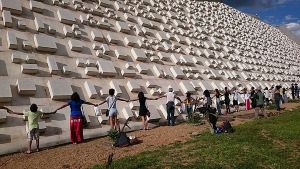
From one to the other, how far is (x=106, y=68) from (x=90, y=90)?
1667mm

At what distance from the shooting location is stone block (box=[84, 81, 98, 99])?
13406mm

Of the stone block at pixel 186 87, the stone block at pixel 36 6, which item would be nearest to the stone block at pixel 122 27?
the stone block at pixel 186 87

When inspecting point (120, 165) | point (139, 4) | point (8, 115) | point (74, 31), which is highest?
point (139, 4)

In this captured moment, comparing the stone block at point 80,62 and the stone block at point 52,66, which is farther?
the stone block at point 80,62

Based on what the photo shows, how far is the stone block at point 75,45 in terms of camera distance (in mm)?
14498

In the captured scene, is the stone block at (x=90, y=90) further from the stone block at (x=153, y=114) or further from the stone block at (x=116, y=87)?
the stone block at (x=153, y=114)

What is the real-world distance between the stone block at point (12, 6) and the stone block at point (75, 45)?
2.05 meters

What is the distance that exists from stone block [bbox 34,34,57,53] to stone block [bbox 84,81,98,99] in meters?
1.65

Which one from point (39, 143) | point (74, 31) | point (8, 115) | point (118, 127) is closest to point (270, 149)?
point (118, 127)

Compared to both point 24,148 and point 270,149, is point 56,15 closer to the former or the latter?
point 24,148

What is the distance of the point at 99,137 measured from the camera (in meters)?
12.4

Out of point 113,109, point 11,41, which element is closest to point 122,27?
point 113,109

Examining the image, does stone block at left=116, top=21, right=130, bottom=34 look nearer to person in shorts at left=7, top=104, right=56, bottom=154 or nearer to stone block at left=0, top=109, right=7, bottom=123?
person in shorts at left=7, top=104, right=56, bottom=154

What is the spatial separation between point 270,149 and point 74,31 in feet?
29.1
